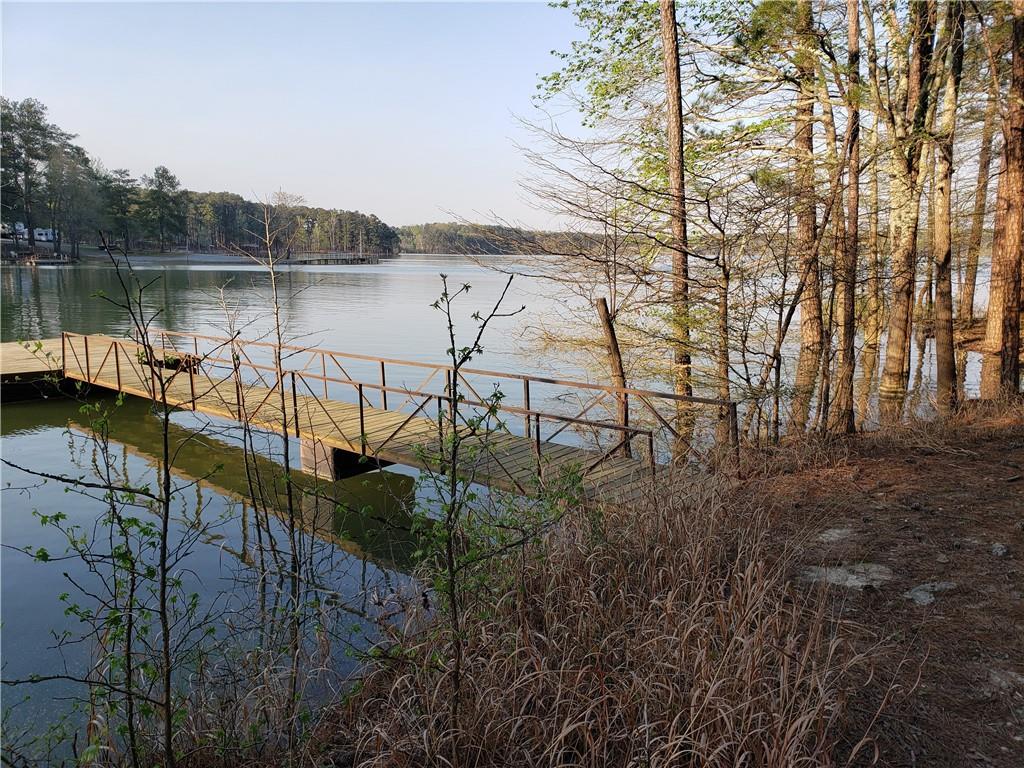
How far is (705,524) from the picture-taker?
14.5ft

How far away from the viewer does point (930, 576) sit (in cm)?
406

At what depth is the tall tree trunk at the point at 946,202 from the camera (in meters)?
9.78

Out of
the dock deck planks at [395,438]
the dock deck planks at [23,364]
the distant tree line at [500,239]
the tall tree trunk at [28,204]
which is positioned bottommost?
the dock deck planks at [395,438]

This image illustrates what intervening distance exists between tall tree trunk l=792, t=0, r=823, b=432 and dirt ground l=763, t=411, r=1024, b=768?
1297 mm

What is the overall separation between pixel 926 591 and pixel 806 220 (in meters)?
5.33

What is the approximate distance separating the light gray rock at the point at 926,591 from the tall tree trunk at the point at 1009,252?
6847 millimetres

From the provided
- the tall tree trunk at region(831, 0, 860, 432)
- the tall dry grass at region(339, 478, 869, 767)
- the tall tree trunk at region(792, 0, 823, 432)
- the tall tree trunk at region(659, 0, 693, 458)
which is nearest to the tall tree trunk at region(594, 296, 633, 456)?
the tall tree trunk at region(659, 0, 693, 458)

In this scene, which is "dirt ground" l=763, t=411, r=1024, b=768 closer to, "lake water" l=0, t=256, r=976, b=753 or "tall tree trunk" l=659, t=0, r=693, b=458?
"tall tree trunk" l=659, t=0, r=693, b=458

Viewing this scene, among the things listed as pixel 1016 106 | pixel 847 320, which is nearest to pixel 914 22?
pixel 1016 106

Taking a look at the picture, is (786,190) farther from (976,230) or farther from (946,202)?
(976,230)

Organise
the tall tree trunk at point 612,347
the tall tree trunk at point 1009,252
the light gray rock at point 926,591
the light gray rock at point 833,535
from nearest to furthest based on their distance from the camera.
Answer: the light gray rock at point 926,591, the light gray rock at point 833,535, the tall tree trunk at point 612,347, the tall tree trunk at point 1009,252

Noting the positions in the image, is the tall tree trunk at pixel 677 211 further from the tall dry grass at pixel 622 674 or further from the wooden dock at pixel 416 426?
the tall dry grass at pixel 622 674

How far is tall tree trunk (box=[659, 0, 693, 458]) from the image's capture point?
8039mm

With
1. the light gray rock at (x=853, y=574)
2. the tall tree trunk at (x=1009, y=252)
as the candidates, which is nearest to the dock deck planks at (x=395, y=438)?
the light gray rock at (x=853, y=574)
